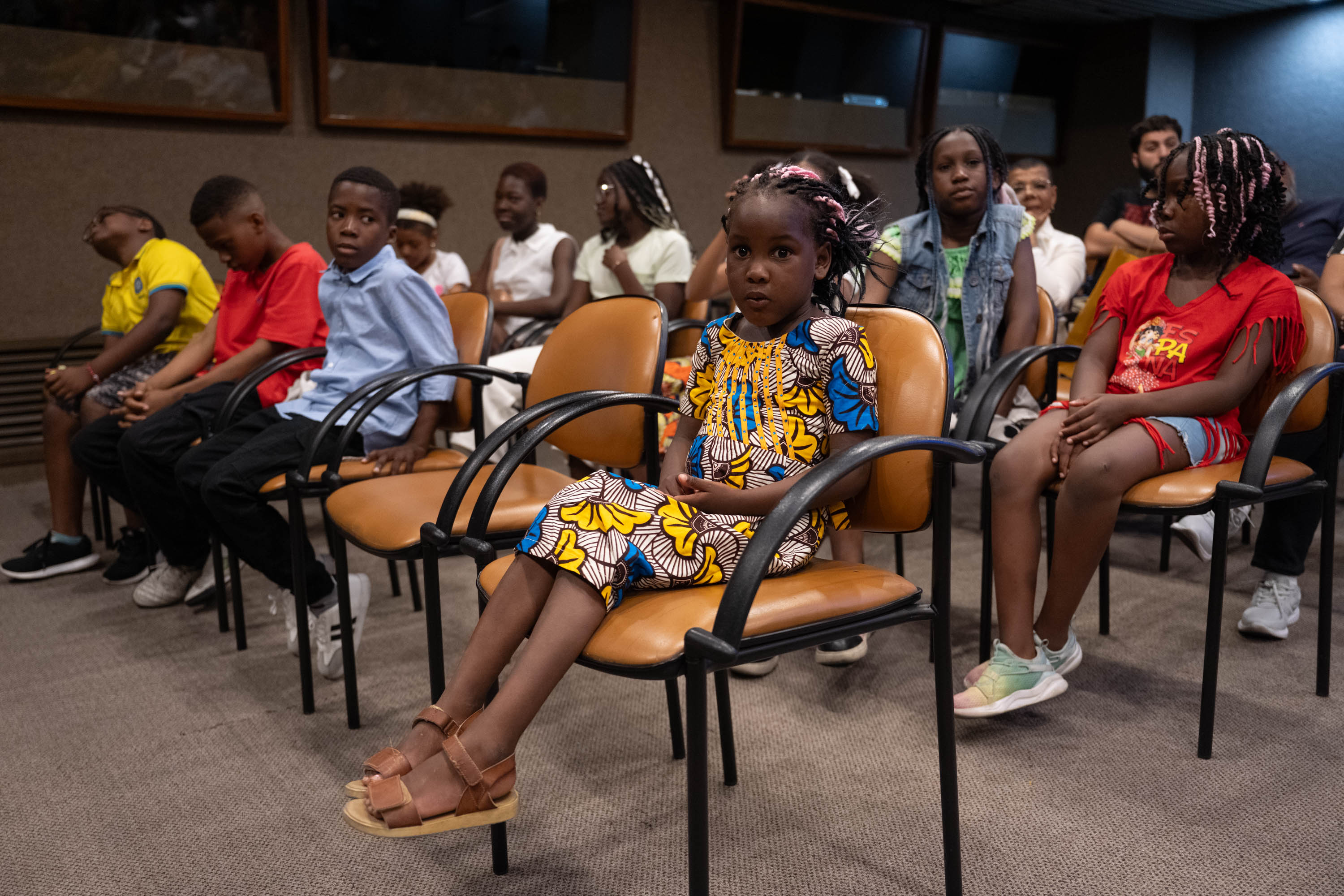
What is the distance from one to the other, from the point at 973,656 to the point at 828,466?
1249mm

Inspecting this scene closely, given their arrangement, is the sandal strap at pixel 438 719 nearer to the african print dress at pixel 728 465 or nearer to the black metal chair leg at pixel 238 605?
the african print dress at pixel 728 465

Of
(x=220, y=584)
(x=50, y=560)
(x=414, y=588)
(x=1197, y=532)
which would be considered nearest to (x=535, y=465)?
(x=414, y=588)

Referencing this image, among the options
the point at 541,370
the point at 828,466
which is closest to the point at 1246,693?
the point at 828,466

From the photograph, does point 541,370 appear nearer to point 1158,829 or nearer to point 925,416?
point 925,416

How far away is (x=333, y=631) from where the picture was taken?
2.22 meters

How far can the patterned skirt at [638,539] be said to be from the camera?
1.31 metres

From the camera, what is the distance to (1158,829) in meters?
1.60

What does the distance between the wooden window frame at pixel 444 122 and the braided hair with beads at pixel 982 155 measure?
3.07 m

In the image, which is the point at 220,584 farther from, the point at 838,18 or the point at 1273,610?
the point at 838,18

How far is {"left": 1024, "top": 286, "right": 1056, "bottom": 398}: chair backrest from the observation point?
251cm

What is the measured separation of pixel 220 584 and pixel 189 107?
2.74 metres

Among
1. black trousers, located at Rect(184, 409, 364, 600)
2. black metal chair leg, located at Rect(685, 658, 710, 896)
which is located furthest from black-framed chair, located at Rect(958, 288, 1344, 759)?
black trousers, located at Rect(184, 409, 364, 600)

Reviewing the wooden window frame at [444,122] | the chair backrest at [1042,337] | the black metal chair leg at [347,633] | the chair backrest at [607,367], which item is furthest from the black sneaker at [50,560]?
the chair backrest at [1042,337]

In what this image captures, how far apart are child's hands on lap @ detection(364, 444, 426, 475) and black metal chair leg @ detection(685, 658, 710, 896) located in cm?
121
